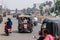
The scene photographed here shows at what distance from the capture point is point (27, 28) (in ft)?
94.5

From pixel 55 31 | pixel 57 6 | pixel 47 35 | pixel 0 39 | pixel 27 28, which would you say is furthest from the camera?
pixel 57 6

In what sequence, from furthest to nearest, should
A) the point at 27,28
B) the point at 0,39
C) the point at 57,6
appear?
1. the point at 57,6
2. the point at 27,28
3. the point at 0,39

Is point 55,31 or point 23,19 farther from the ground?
point 55,31

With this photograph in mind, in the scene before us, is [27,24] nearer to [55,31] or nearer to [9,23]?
[9,23]

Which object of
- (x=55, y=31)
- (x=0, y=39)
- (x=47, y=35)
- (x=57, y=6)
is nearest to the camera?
(x=47, y=35)

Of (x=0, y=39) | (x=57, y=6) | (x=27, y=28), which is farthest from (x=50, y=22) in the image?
(x=57, y=6)

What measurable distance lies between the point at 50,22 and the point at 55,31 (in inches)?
25.7

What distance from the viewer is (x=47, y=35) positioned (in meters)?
9.22

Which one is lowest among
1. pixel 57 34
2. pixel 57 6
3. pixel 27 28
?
pixel 57 6

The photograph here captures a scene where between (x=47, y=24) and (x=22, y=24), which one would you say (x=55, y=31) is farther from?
(x=22, y=24)

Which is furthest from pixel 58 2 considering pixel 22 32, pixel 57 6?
pixel 22 32

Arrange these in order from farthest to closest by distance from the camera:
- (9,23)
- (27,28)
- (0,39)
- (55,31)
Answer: (27,28)
(9,23)
(0,39)
(55,31)

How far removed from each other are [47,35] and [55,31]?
1855mm

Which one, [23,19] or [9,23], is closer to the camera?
[9,23]
